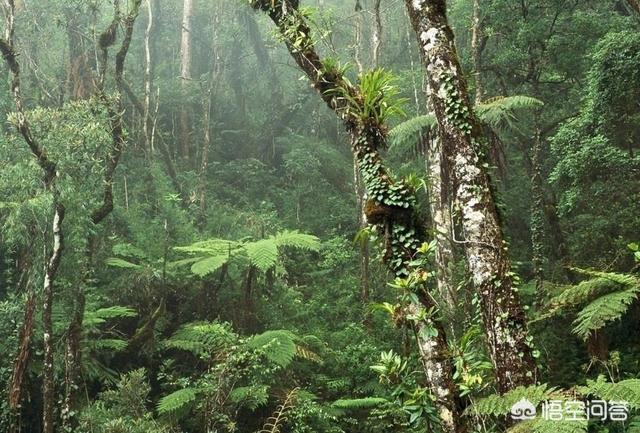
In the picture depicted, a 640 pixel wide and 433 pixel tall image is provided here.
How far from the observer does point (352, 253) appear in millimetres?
12555

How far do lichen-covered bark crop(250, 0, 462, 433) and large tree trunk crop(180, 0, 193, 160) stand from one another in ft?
37.5

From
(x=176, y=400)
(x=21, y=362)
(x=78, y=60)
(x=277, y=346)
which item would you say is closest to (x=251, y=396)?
(x=277, y=346)

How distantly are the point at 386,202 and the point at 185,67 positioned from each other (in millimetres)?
15158

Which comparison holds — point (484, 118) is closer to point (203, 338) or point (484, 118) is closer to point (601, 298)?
point (601, 298)

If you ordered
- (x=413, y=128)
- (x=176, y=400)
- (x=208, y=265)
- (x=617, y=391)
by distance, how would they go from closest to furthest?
(x=617, y=391) < (x=176, y=400) < (x=413, y=128) < (x=208, y=265)

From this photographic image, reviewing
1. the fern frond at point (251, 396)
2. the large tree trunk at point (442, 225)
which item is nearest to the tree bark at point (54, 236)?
the fern frond at point (251, 396)

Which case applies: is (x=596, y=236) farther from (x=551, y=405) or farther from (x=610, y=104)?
(x=551, y=405)

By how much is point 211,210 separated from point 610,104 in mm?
9343

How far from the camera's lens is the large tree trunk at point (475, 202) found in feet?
10.9

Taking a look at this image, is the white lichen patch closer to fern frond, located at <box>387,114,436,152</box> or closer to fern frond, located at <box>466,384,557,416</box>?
fern frond, located at <box>466,384,557,416</box>

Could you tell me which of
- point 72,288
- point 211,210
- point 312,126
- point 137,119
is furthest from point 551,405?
point 312,126

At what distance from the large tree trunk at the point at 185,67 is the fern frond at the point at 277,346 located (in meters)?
9.70

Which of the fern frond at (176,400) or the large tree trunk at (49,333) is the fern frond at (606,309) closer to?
the fern frond at (176,400)

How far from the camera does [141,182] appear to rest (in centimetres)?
1291
